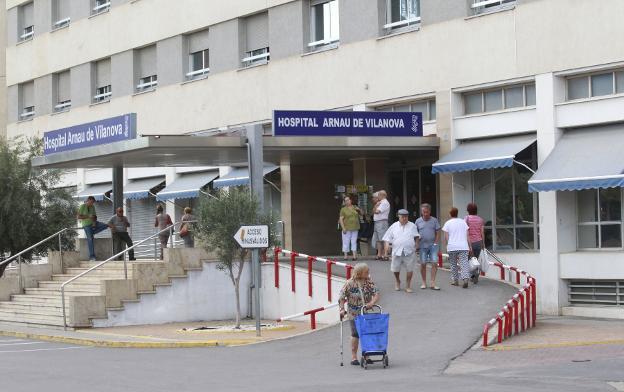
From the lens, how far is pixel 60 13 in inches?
1857

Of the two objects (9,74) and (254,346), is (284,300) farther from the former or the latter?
(9,74)

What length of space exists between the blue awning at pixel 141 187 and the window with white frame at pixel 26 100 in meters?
7.76

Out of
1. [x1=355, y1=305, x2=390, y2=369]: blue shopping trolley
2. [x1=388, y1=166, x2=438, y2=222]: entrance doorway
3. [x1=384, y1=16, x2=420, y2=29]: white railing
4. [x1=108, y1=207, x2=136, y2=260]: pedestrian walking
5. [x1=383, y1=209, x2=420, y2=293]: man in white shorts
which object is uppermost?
[x1=384, y1=16, x2=420, y2=29]: white railing

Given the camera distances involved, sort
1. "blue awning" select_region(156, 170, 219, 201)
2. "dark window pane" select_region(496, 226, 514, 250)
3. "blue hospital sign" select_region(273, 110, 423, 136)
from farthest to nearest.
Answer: "blue awning" select_region(156, 170, 219, 201) < "dark window pane" select_region(496, 226, 514, 250) < "blue hospital sign" select_region(273, 110, 423, 136)

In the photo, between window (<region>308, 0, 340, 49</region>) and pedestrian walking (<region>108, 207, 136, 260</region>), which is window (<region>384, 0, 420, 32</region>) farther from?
pedestrian walking (<region>108, 207, 136, 260</region>)

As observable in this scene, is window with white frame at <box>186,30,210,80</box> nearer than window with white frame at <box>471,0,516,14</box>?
No

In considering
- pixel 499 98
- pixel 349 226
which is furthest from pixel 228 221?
pixel 499 98

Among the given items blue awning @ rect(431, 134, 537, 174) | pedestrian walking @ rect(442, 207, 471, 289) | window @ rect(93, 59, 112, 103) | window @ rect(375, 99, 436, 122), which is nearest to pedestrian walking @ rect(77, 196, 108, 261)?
window @ rect(375, 99, 436, 122)

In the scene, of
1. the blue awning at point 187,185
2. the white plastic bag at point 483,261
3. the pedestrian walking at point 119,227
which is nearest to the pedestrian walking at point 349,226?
the white plastic bag at point 483,261

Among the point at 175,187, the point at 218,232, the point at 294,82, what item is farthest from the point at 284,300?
the point at 175,187

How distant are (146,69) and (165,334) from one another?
1956 centimetres

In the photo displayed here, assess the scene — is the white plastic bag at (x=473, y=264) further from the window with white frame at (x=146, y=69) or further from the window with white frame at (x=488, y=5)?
the window with white frame at (x=146, y=69)

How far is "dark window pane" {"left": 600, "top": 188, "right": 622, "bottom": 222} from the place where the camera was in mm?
25719

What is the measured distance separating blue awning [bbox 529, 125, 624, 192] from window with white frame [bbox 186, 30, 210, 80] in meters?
15.5
